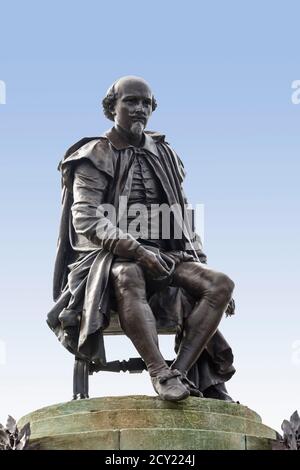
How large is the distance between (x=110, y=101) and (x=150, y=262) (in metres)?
2.54

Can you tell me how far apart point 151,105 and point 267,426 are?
419 cm

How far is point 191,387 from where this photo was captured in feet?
38.6

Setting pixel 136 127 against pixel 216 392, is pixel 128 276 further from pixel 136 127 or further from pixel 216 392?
pixel 136 127

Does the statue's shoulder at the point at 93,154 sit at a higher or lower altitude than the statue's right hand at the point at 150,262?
higher

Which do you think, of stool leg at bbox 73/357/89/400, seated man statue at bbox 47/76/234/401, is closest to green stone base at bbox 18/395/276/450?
seated man statue at bbox 47/76/234/401

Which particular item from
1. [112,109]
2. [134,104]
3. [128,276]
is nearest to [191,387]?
[128,276]

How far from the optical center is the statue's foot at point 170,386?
439 inches

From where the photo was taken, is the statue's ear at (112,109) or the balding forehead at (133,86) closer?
the balding forehead at (133,86)

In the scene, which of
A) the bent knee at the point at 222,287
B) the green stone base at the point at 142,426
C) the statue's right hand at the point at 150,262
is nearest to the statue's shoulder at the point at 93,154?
the statue's right hand at the point at 150,262

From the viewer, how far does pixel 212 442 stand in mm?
10898

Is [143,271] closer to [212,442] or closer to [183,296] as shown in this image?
[183,296]

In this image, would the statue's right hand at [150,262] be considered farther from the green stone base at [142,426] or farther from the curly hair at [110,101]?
the curly hair at [110,101]

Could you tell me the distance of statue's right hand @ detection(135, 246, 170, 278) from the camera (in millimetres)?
11977
